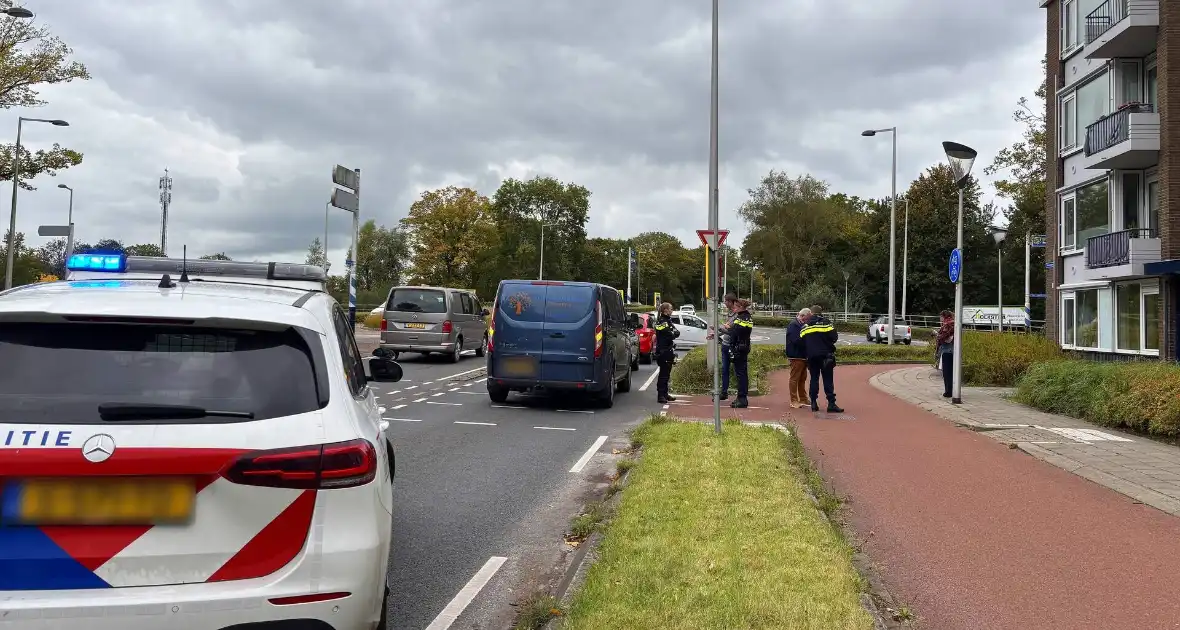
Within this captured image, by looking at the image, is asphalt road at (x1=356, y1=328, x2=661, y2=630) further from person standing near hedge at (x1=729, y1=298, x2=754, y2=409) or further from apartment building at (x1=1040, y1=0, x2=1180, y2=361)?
apartment building at (x1=1040, y1=0, x2=1180, y2=361)

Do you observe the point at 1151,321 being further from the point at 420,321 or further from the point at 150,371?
the point at 150,371

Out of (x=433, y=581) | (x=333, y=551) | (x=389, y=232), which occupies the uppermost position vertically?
(x=389, y=232)

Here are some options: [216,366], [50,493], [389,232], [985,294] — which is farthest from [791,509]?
[389,232]

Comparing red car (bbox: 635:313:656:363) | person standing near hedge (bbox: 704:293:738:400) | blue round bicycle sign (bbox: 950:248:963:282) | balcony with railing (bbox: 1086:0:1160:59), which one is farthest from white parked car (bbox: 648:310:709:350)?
blue round bicycle sign (bbox: 950:248:963:282)

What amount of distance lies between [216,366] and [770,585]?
114 inches

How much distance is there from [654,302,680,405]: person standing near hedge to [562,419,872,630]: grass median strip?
646cm

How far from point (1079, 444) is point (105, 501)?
10.8m

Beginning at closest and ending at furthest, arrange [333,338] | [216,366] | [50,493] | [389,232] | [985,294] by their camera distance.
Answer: [50,493] < [216,366] < [333,338] < [985,294] < [389,232]

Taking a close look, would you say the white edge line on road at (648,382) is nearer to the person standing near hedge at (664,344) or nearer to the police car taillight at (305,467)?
the person standing near hedge at (664,344)

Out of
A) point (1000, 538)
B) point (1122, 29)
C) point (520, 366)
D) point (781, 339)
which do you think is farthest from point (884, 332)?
point (1000, 538)

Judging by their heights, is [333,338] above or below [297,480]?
above

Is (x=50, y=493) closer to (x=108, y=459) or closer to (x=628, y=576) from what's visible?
(x=108, y=459)

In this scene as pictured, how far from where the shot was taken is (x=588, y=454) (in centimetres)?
936

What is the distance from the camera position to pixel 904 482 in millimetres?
7973
